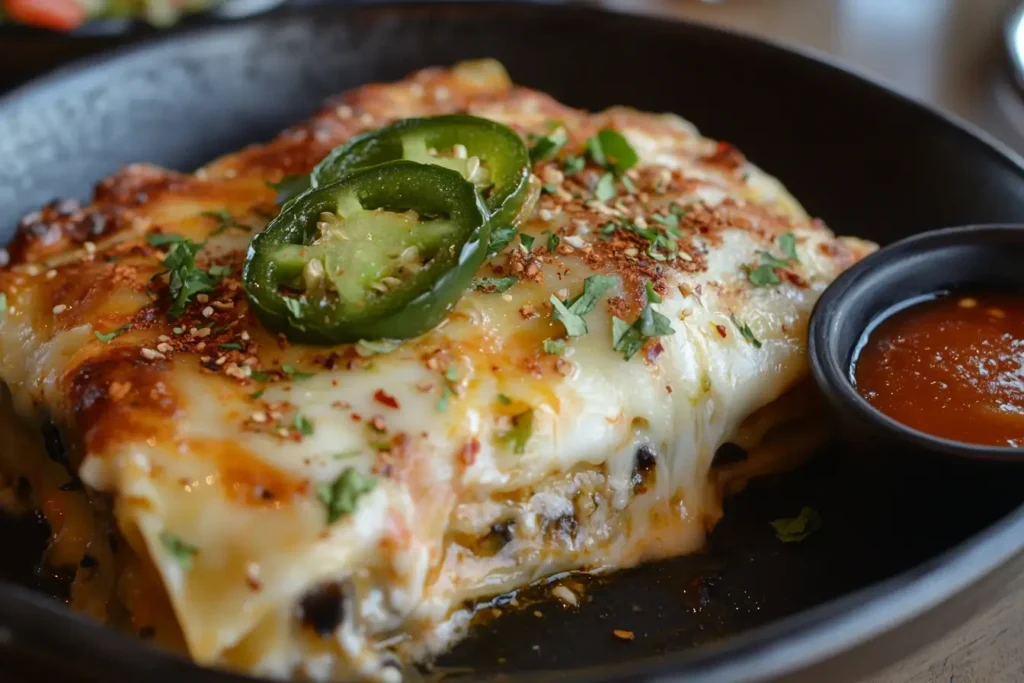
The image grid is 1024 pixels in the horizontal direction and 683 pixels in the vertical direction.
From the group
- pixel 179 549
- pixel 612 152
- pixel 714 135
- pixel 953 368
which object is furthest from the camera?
pixel 714 135

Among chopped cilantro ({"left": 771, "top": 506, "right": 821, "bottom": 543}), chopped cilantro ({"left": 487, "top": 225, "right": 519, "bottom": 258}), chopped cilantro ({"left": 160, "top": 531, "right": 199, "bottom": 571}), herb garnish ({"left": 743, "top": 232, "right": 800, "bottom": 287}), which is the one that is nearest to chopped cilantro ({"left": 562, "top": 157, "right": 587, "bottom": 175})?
chopped cilantro ({"left": 487, "top": 225, "right": 519, "bottom": 258})

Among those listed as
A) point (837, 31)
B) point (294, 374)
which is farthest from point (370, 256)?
point (837, 31)

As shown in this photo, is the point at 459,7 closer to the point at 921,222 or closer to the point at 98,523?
the point at 921,222

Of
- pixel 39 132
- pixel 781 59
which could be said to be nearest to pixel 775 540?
pixel 781 59

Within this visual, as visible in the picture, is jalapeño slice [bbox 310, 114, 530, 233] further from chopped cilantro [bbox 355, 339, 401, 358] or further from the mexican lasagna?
chopped cilantro [bbox 355, 339, 401, 358]

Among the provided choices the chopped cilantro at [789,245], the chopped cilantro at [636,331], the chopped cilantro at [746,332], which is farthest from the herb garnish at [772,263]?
the chopped cilantro at [636,331]

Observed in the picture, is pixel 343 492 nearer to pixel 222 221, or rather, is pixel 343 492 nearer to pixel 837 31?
pixel 222 221
